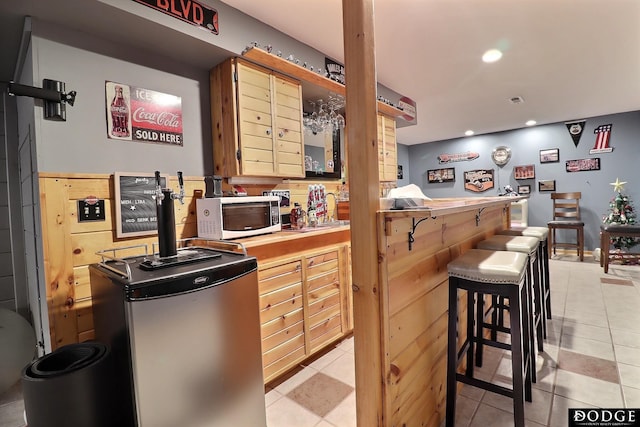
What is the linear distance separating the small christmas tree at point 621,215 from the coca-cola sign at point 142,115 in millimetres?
6780

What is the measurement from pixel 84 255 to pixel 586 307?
15.0 feet

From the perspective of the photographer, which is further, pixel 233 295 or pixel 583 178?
pixel 583 178

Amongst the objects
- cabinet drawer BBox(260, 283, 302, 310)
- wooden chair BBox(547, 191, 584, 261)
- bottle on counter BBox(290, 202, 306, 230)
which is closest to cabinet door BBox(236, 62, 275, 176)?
bottle on counter BBox(290, 202, 306, 230)

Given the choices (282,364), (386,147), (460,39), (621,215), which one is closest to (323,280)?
(282,364)

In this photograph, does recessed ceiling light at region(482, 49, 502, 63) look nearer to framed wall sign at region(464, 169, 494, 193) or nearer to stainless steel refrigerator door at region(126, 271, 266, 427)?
stainless steel refrigerator door at region(126, 271, 266, 427)

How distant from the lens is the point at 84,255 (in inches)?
69.6

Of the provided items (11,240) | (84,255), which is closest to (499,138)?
(84,255)

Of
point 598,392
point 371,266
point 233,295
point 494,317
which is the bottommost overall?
point 598,392

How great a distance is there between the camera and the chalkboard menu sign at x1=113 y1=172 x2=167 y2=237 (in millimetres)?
1896

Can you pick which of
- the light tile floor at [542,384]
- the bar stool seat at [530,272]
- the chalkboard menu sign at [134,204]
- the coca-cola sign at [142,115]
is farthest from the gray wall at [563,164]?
→ the chalkboard menu sign at [134,204]

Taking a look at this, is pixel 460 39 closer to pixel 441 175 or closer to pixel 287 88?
pixel 287 88

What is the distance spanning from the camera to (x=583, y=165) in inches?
235

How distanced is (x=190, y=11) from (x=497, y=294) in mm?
2404

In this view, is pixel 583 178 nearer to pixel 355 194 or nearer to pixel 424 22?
pixel 424 22
